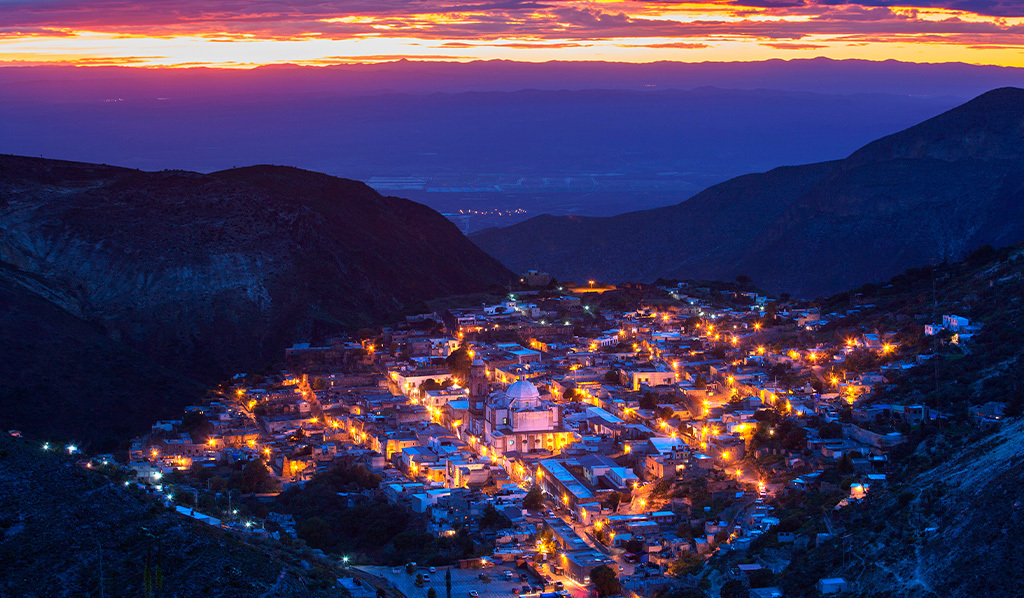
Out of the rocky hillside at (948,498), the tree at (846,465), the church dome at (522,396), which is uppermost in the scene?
the rocky hillside at (948,498)

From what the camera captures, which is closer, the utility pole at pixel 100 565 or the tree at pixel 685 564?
the utility pole at pixel 100 565

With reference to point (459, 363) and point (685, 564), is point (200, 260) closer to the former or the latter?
point (459, 363)

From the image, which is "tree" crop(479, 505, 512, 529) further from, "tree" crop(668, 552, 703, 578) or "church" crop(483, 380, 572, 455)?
"church" crop(483, 380, 572, 455)

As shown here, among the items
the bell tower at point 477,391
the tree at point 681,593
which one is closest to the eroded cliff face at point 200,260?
the bell tower at point 477,391

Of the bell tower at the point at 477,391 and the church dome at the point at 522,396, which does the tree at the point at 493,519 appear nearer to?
the church dome at the point at 522,396

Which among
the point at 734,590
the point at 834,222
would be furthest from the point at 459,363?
the point at 834,222

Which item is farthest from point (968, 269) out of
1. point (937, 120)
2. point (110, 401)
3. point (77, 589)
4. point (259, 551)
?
point (937, 120)

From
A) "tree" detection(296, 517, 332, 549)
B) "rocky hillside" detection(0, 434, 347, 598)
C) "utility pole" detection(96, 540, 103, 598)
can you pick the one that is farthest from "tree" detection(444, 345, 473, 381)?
"utility pole" detection(96, 540, 103, 598)
